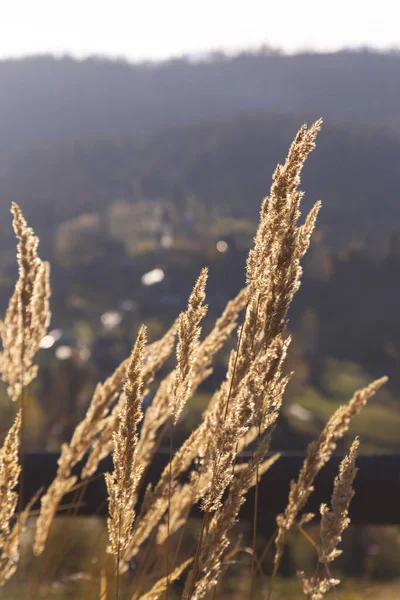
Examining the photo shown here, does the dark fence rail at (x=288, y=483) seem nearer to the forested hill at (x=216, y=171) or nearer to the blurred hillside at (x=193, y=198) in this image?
the blurred hillside at (x=193, y=198)

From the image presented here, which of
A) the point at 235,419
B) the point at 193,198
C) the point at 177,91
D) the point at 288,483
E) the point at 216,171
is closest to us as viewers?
the point at 235,419

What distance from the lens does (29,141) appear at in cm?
11419

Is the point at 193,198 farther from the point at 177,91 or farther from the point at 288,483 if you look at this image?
the point at 288,483

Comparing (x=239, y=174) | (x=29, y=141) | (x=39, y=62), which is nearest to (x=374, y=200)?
(x=239, y=174)

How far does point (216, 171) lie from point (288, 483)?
116 m

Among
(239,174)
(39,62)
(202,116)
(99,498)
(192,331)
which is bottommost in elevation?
(99,498)

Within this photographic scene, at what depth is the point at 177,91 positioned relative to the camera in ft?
464

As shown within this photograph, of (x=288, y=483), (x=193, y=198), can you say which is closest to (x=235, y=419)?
(x=288, y=483)

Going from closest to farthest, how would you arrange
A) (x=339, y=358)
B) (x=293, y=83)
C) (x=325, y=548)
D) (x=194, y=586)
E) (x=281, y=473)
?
(x=194, y=586), (x=325, y=548), (x=281, y=473), (x=339, y=358), (x=293, y=83)

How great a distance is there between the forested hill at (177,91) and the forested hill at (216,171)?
9830 mm

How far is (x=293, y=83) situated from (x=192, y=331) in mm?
151821

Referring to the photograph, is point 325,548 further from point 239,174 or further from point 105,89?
point 105,89

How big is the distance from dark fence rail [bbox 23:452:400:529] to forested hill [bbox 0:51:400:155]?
119 metres

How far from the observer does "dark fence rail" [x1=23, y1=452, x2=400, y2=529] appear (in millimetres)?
1854
